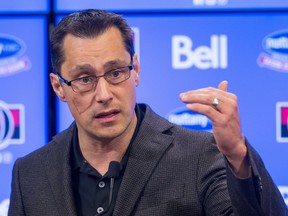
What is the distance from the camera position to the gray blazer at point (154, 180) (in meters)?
2.21

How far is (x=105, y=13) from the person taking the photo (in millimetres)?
2430

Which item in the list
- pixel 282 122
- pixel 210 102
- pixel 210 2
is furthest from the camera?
pixel 210 2

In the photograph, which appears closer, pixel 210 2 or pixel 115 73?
pixel 115 73

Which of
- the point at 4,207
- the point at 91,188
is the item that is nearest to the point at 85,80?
the point at 91,188

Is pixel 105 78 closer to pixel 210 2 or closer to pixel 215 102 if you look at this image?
pixel 215 102

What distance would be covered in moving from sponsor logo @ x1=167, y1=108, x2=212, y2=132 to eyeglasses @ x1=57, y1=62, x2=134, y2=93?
1200mm

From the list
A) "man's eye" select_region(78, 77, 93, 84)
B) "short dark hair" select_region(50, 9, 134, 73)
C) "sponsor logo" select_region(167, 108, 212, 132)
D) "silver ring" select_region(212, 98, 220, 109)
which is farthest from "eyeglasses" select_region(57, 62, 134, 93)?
"sponsor logo" select_region(167, 108, 212, 132)

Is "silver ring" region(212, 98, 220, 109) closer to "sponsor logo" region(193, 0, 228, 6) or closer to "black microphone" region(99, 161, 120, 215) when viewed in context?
"black microphone" region(99, 161, 120, 215)

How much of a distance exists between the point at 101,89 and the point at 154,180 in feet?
1.15

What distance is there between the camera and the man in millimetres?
2227

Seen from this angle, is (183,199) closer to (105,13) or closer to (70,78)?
(70,78)

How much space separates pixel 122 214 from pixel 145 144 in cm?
28

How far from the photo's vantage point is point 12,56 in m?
3.58

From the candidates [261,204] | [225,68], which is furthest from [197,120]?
[261,204]
